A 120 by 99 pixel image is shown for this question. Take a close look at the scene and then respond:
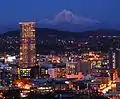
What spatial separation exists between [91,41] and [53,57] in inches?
147

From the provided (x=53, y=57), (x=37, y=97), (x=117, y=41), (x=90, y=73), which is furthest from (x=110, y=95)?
(x=53, y=57)

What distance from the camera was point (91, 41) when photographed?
4056 cm

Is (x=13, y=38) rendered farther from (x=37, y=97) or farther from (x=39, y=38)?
(x=37, y=97)

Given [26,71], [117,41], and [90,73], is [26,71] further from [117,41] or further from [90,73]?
[117,41]

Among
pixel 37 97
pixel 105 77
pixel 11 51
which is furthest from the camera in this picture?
pixel 11 51

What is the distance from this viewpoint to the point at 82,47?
42.1m

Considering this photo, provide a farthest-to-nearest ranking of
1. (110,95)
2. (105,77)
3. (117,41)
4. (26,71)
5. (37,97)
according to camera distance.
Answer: (117,41) < (26,71) < (105,77) < (110,95) < (37,97)

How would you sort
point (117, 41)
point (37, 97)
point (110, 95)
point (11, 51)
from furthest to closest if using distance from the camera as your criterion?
point (11, 51), point (117, 41), point (110, 95), point (37, 97)

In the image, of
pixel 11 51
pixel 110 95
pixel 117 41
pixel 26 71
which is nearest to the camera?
pixel 110 95

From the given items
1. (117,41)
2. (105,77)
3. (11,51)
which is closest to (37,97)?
(105,77)

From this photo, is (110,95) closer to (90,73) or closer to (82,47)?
(90,73)

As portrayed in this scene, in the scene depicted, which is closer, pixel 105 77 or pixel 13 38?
pixel 105 77

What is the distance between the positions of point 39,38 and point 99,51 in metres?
4.57

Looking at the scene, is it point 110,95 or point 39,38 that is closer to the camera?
point 110,95
